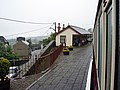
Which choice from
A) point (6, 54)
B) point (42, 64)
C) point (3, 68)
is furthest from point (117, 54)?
point (6, 54)

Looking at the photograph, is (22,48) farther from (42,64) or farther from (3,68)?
(3,68)

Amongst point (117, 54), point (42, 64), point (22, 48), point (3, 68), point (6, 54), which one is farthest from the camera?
point (22, 48)

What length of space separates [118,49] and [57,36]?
24.5 metres

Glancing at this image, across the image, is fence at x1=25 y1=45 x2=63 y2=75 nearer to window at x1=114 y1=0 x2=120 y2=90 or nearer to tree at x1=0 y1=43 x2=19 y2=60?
window at x1=114 y1=0 x2=120 y2=90

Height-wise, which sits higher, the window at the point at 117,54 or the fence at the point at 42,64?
the window at the point at 117,54

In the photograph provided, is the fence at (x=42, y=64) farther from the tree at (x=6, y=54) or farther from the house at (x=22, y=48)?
the house at (x=22, y=48)

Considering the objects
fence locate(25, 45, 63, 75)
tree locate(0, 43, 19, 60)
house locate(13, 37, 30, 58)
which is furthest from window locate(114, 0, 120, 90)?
house locate(13, 37, 30, 58)

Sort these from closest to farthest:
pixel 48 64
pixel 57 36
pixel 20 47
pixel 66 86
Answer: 1. pixel 66 86
2. pixel 48 64
3. pixel 57 36
4. pixel 20 47

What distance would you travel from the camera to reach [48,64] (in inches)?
454

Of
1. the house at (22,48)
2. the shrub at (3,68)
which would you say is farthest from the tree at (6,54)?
the shrub at (3,68)

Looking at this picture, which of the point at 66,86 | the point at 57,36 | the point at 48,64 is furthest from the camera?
the point at 57,36

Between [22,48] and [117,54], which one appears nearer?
[117,54]

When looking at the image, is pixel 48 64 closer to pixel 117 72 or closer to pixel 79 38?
pixel 117 72

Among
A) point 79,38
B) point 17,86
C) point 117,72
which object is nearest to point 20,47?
point 79,38
